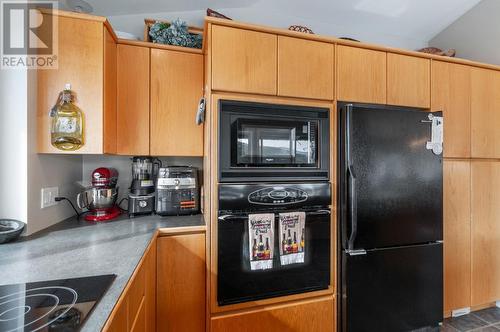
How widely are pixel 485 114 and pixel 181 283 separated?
280 centimetres

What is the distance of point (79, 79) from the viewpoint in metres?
1.45

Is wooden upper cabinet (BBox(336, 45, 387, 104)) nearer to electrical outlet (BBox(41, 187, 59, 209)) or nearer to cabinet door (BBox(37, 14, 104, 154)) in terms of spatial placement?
cabinet door (BBox(37, 14, 104, 154))

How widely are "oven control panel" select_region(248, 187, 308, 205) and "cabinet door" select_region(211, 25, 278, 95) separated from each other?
61 cm

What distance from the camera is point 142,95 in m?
1.77

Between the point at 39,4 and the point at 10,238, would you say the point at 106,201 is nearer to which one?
the point at 10,238

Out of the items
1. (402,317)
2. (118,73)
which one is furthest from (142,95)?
(402,317)

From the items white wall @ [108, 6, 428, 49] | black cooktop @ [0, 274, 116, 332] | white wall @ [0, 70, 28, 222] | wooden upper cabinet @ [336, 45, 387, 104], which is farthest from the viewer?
white wall @ [108, 6, 428, 49]

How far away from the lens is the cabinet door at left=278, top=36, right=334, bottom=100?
60.5 inches

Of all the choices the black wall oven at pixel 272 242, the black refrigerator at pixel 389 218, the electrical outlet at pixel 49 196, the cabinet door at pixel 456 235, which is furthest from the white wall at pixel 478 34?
the electrical outlet at pixel 49 196

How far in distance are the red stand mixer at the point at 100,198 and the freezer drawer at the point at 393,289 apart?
65.7 inches

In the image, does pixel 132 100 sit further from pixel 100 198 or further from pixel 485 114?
pixel 485 114

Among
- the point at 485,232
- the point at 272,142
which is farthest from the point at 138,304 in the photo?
the point at 485,232

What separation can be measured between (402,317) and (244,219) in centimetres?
134

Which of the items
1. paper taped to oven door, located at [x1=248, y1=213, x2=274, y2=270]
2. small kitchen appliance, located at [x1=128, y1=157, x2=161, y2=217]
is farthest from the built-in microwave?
small kitchen appliance, located at [x1=128, y1=157, x2=161, y2=217]
